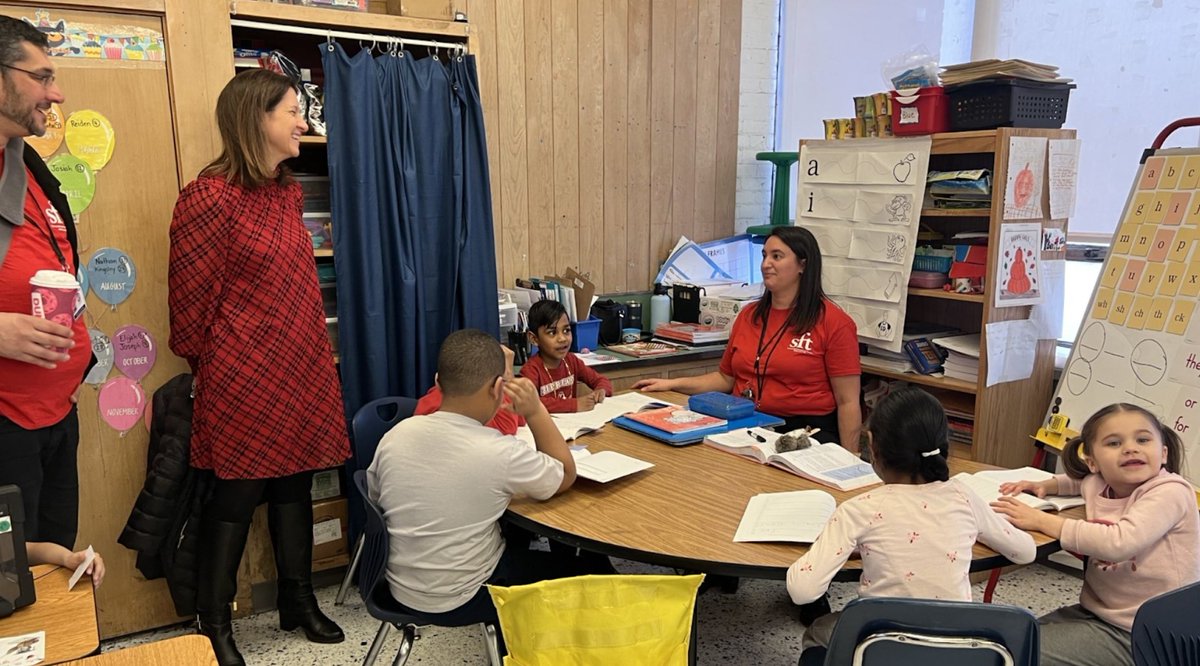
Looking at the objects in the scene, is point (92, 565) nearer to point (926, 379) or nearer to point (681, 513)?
point (681, 513)

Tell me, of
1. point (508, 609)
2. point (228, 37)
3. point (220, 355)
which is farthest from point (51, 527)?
point (228, 37)

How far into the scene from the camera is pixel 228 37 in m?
2.68

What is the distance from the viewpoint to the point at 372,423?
8.84 feet

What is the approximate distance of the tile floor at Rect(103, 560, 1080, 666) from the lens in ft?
8.91

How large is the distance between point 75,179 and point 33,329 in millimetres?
981

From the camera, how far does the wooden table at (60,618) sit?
127cm

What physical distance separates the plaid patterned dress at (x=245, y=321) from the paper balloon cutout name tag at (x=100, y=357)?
Result: 214 mm

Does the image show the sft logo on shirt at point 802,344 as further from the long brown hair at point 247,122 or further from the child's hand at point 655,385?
the long brown hair at point 247,122

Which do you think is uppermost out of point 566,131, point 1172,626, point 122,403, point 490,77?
point 490,77

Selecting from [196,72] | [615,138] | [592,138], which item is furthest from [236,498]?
[615,138]

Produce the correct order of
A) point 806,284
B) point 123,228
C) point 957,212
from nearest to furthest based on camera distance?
point 123,228, point 806,284, point 957,212

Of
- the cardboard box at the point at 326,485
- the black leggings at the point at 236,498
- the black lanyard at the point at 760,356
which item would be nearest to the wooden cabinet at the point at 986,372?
the black lanyard at the point at 760,356

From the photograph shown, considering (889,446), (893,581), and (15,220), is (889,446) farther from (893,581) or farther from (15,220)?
(15,220)

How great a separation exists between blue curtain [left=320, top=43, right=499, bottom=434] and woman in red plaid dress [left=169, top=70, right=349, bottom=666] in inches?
10.1
